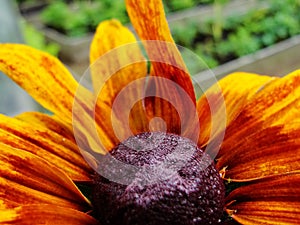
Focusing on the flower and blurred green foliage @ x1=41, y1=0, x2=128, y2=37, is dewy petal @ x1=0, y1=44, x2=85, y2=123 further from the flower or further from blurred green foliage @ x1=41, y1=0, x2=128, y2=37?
blurred green foliage @ x1=41, y1=0, x2=128, y2=37

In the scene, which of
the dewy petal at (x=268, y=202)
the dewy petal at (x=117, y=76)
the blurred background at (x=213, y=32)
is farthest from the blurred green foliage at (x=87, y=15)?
the dewy petal at (x=268, y=202)

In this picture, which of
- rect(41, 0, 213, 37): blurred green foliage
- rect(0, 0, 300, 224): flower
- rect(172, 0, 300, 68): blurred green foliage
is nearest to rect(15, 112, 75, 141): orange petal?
rect(0, 0, 300, 224): flower

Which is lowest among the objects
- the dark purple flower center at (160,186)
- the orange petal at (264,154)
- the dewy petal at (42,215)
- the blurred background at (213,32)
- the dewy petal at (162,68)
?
the dewy petal at (42,215)

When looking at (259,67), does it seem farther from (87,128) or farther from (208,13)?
(87,128)

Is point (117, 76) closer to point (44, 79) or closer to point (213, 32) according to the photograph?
point (44, 79)

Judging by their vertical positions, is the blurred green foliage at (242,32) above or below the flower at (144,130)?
above

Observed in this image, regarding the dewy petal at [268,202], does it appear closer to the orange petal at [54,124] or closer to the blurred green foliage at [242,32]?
the orange petal at [54,124]
